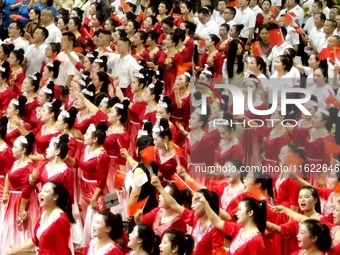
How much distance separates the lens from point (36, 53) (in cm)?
1170

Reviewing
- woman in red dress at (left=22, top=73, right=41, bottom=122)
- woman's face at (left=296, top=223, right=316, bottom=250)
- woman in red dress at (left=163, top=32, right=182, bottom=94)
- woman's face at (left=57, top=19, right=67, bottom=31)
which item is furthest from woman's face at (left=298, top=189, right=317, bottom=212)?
woman's face at (left=57, top=19, right=67, bottom=31)

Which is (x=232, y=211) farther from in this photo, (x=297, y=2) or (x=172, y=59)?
(x=297, y=2)

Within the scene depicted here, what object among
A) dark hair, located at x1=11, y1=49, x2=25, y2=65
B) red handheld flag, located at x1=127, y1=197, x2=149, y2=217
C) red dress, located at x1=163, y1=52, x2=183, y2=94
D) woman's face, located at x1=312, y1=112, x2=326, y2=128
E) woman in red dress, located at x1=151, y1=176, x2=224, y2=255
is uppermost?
woman in red dress, located at x1=151, y1=176, x2=224, y2=255

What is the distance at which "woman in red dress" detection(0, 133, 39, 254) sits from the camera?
7.73 m

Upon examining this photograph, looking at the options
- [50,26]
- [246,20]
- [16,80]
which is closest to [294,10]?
[246,20]

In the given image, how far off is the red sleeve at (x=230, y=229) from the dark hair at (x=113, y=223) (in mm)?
760

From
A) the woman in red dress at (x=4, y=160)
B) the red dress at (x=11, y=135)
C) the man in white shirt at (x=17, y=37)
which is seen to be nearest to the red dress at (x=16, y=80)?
the man in white shirt at (x=17, y=37)

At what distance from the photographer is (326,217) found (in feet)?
21.5

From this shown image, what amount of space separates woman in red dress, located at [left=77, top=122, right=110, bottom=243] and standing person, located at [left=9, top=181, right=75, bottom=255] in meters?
1.14

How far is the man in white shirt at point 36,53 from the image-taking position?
1166cm

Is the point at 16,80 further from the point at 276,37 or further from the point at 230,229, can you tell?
the point at 230,229

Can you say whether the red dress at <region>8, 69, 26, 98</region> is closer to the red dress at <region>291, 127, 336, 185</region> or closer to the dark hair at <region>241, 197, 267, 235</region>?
the red dress at <region>291, 127, 336, 185</region>

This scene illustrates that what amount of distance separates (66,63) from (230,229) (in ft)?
17.7

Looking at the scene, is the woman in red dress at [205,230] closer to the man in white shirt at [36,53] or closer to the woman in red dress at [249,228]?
the woman in red dress at [249,228]
